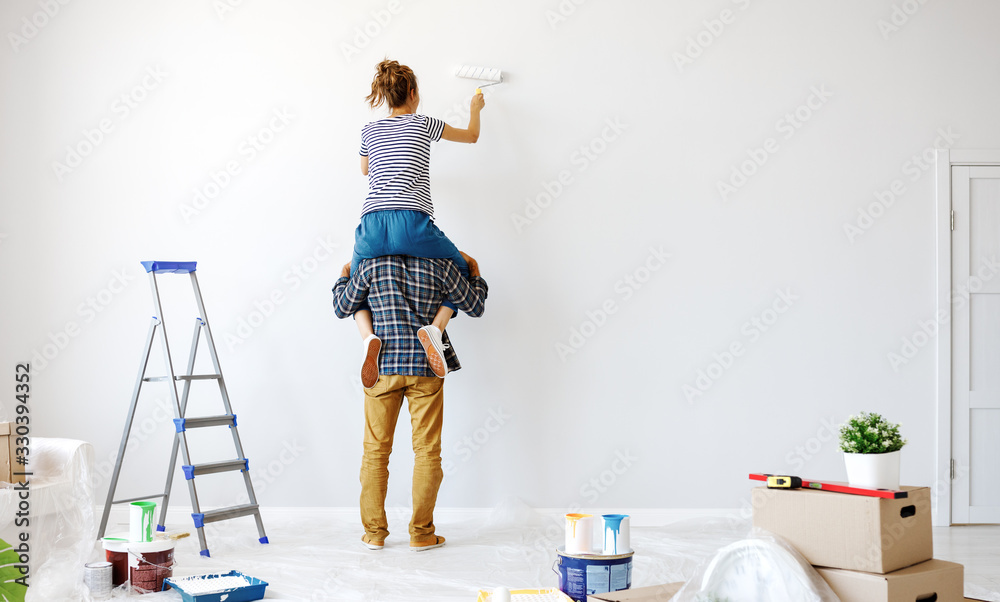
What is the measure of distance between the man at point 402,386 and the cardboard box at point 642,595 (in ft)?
4.73

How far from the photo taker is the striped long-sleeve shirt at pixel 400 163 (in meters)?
3.13

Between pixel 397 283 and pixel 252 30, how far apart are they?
1551 millimetres

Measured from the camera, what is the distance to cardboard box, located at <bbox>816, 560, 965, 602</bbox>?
158cm

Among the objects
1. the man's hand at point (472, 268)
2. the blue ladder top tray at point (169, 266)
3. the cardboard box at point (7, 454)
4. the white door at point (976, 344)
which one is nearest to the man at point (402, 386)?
the man's hand at point (472, 268)

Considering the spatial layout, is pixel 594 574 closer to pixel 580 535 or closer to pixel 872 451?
pixel 580 535

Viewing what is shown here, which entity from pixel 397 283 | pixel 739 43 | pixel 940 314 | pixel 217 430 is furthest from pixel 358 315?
pixel 940 314

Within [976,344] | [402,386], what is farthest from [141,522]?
[976,344]

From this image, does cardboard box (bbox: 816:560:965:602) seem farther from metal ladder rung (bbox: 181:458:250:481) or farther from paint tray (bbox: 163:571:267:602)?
metal ladder rung (bbox: 181:458:250:481)

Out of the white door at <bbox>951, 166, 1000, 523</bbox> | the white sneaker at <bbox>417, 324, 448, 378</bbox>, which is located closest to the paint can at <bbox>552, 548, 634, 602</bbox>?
the white sneaker at <bbox>417, 324, 448, 378</bbox>

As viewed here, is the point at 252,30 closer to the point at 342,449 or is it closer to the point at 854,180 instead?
the point at 342,449

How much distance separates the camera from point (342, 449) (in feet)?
11.7

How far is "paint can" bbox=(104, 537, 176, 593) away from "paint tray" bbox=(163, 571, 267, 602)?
→ 0.12 ft

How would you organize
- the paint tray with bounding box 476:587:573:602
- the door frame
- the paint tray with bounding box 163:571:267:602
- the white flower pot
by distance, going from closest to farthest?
the white flower pot, the paint tray with bounding box 476:587:573:602, the paint tray with bounding box 163:571:267:602, the door frame

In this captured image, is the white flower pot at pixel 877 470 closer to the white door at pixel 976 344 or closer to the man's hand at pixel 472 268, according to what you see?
the man's hand at pixel 472 268
